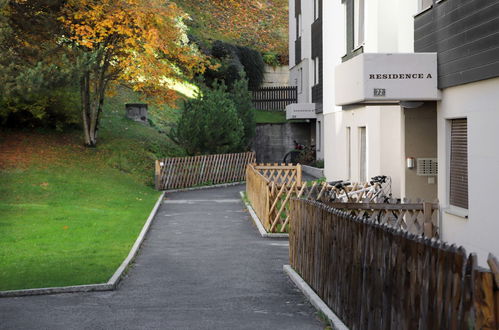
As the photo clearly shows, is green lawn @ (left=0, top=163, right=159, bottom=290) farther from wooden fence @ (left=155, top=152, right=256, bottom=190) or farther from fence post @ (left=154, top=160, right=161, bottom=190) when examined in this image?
wooden fence @ (left=155, top=152, right=256, bottom=190)

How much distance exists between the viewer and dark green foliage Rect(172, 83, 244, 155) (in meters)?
36.2

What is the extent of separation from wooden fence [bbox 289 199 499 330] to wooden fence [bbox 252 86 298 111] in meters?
40.0

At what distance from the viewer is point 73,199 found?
88.5ft

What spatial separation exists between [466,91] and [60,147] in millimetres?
23600

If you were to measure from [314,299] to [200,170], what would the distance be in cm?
2489

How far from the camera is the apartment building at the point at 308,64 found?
1503 inches

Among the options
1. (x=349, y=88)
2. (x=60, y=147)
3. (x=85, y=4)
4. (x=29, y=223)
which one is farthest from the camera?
(x=60, y=147)

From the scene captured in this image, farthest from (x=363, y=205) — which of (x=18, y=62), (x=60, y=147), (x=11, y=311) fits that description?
(x=60, y=147)

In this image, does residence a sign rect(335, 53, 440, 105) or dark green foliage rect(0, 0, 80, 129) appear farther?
dark green foliage rect(0, 0, 80, 129)

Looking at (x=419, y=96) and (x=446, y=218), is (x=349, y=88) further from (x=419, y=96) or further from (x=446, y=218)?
(x=446, y=218)

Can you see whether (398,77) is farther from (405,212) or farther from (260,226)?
(260,226)

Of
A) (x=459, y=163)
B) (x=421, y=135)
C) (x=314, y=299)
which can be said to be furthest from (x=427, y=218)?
(x=314, y=299)

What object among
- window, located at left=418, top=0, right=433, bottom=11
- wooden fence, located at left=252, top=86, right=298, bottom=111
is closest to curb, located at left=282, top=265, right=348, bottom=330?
window, located at left=418, top=0, right=433, bottom=11

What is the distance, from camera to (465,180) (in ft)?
47.1
